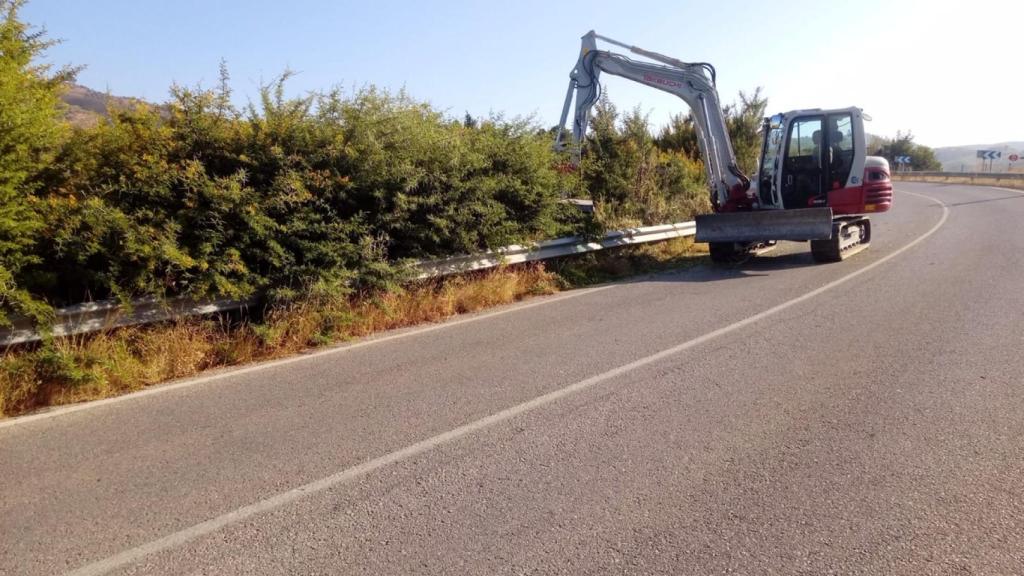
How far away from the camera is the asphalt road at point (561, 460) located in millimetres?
3342

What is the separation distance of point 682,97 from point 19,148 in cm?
1119

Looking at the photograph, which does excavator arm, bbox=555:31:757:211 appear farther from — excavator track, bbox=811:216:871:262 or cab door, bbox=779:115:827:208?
excavator track, bbox=811:216:871:262

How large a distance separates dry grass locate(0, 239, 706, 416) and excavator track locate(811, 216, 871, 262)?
5.50m

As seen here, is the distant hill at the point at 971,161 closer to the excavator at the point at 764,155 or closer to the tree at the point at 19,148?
the excavator at the point at 764,155

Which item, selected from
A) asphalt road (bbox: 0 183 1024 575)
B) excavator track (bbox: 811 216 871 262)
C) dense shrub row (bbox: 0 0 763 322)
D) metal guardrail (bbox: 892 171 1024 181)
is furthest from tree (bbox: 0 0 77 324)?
metal guardrail (bbox: 892 171 1024 181)

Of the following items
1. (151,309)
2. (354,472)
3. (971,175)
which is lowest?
(971,175)

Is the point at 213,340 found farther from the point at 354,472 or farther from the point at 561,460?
the point at 561,460

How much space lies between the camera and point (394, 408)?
5391 mm

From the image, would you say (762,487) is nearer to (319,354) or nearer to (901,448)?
(901,448)

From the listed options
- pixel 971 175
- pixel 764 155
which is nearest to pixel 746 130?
pixel 764 155

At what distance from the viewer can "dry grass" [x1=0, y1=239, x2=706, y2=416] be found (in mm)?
5680

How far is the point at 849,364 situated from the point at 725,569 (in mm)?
3739

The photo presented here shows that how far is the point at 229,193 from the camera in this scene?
691 centimetres

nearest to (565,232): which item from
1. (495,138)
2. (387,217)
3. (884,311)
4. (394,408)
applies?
(495,138)
